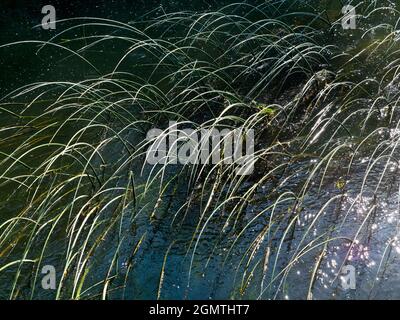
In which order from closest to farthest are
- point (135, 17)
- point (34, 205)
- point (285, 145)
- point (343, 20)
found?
point (34, 205), point (285, 145), point (343, 20), point (135, 17)

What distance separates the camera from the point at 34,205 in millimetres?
3234

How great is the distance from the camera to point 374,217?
114 inches

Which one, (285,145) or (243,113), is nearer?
(285,145)

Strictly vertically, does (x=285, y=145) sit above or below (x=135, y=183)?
above

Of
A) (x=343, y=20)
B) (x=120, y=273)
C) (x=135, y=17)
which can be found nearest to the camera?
(x=120, y=273)

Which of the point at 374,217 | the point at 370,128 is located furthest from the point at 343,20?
the point at 374,217

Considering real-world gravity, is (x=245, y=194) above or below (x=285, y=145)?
below
